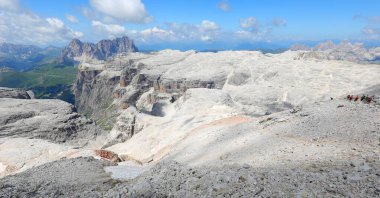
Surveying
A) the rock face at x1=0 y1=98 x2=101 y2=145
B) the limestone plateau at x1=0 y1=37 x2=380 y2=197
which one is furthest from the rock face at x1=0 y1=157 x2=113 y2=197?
the rock face at x1=0 y1=98 x2=101 y2=145

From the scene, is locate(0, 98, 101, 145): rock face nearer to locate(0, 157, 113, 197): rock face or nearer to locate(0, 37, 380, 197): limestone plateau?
locate(0, 37, 380, 197): limestone plateau

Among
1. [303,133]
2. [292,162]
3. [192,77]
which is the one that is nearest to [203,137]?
[303,133]

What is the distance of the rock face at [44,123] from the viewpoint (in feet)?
238

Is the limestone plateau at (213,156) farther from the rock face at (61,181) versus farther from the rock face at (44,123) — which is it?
the rock face at (44,123)

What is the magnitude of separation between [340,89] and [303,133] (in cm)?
8120

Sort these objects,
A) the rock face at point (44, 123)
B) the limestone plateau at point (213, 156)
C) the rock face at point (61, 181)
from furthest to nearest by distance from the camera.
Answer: the rock face at point (44, 123) < the rock face at point (61, 181) < the limestone plateau at point (213, 156)

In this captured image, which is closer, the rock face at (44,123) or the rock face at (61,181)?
the rock face at (61,181)

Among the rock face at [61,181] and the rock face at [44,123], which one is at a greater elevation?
the rock face at [61,181]

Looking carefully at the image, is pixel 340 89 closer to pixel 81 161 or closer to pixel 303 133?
pixel 303 133

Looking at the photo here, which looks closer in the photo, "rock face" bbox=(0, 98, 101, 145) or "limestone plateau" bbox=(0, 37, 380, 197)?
"limestone plateau" bbox=(0, 37, 380, 197)

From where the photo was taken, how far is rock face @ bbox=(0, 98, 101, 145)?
238 feet

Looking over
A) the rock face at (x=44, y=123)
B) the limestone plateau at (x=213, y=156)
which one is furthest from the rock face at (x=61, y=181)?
the rock face at (x=44, y=123)

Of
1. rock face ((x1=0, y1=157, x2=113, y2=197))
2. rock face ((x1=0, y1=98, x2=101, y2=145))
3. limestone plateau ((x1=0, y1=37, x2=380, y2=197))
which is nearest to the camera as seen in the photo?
limestone plateau ((x1=0, y1=37, x2=380, y2=197))

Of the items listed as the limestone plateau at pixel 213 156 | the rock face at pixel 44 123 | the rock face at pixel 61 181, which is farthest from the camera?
the rock face at pixel 44 123
